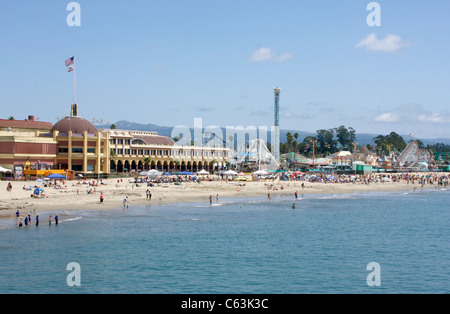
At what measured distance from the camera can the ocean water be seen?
24984 millimetres

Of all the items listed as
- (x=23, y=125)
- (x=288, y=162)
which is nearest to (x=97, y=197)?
(x=23, y=125)

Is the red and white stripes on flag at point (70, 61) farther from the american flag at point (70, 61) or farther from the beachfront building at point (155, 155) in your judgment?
the beachfront building at point (155, 155)

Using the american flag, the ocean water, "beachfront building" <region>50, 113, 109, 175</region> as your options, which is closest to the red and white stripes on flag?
the american flag

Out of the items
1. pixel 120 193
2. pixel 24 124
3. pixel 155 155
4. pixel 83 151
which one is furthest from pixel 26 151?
pixel 155 155

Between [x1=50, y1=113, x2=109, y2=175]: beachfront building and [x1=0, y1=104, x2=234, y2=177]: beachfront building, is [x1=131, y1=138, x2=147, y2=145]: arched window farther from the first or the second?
[x1=50, y1=113, x2=109, y2=175]: beachfront building

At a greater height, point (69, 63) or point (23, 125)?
point (69, 63)

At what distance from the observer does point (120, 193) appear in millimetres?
61531

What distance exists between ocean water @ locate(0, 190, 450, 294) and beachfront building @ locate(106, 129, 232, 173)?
165 feet

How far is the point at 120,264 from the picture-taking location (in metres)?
28.5

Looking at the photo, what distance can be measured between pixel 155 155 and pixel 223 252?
74.7 metres

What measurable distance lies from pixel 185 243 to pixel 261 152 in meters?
120

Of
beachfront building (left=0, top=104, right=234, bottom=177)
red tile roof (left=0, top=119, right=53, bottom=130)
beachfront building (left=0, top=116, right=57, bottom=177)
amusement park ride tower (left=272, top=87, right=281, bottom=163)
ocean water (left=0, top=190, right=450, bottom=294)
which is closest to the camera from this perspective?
ocean water (left=0, top=190, right=450, bottom=294)
